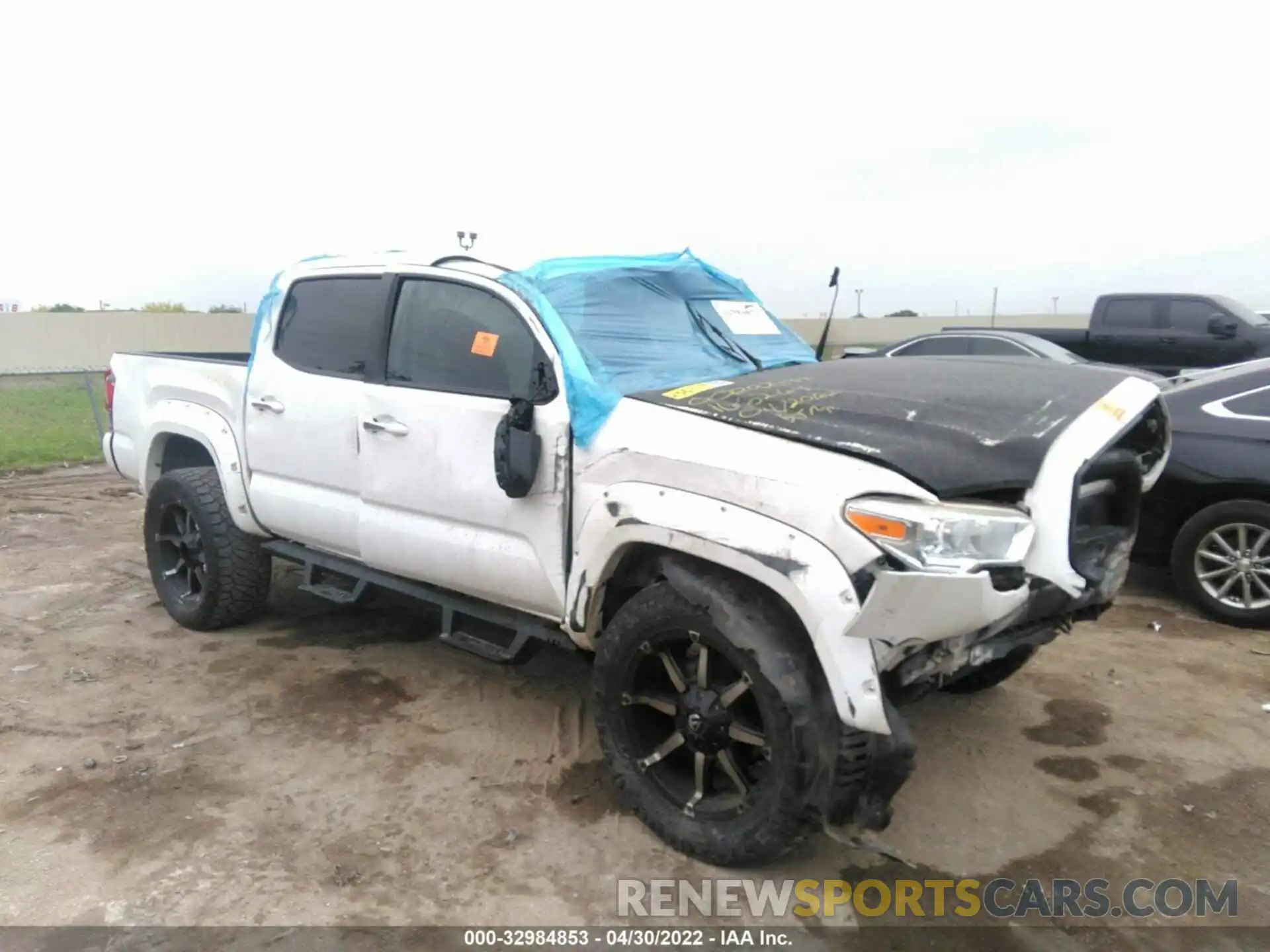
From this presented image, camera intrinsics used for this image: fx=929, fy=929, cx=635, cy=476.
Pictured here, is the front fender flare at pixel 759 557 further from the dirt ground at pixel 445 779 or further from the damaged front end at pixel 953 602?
the dirt ground at pixel 445 779

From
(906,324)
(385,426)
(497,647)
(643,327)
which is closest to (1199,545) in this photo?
(643,327)

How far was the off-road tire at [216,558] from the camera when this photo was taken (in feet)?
16.3

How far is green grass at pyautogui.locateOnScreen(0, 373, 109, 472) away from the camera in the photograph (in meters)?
10.9

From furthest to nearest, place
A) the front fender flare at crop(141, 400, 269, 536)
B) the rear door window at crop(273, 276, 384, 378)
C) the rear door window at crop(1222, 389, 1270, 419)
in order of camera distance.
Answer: the rear door window at crop(1222, 389, 1270, 419)
the front fender flare at crop(141, 400, 269, 536)
the rear door window at crop(273, 276, 384, 378)

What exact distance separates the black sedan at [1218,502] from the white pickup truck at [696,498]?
205 cm

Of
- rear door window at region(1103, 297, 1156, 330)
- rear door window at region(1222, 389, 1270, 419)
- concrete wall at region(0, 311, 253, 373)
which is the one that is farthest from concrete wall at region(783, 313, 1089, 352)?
rear door window at region(1222, 389, 1270, 419)

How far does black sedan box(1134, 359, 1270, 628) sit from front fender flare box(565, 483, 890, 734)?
11.1ft

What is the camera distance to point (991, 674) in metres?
4.05

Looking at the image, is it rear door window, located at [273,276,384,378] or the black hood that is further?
rear door window, located at [273,276,384,378]

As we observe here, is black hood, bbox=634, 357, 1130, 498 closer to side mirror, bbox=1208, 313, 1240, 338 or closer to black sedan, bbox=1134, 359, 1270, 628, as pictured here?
black sedan, bbox=1134, 359, 1270, 628

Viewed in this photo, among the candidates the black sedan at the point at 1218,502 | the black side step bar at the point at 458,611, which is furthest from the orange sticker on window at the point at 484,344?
the black sedan at the point at 1218,502

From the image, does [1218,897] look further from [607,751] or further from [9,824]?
[9,824]

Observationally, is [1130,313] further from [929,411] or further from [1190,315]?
[929,411]

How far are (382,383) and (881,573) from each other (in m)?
2.43
